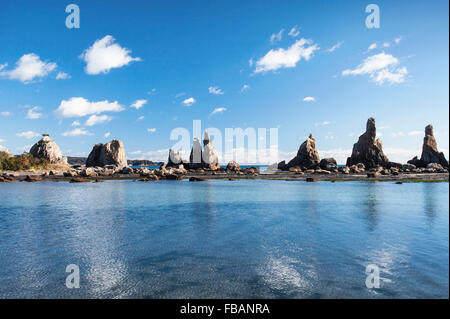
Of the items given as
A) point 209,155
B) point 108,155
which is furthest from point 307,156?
point 108,155

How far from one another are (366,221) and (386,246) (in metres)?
7.02

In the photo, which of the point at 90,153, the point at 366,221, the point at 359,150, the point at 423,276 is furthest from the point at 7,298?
the point at 90,153

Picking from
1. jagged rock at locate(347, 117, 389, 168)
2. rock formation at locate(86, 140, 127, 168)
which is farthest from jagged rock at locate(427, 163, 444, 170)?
rock formation at locate(86, 140, 127, 168)

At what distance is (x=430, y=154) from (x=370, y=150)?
30.2 meters

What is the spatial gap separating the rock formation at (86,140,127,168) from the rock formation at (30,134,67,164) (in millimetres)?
16416

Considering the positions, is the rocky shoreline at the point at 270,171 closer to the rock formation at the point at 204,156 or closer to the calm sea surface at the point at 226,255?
the rock formation at the point at 204,156

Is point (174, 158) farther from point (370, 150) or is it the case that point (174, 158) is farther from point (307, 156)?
point (370, 150)

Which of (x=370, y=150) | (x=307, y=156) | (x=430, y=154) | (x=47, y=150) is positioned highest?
(x=47, y=150)

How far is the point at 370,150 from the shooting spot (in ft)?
407

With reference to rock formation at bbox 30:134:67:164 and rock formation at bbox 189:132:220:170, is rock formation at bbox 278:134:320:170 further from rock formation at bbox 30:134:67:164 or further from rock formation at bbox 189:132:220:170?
rock formation at bbox 30:134:67:164

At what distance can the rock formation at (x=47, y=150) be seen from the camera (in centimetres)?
14025

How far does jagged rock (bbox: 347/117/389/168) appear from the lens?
123 metres

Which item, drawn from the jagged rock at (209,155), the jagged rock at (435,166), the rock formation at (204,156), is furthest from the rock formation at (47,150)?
the jagged rock at (435,166)
